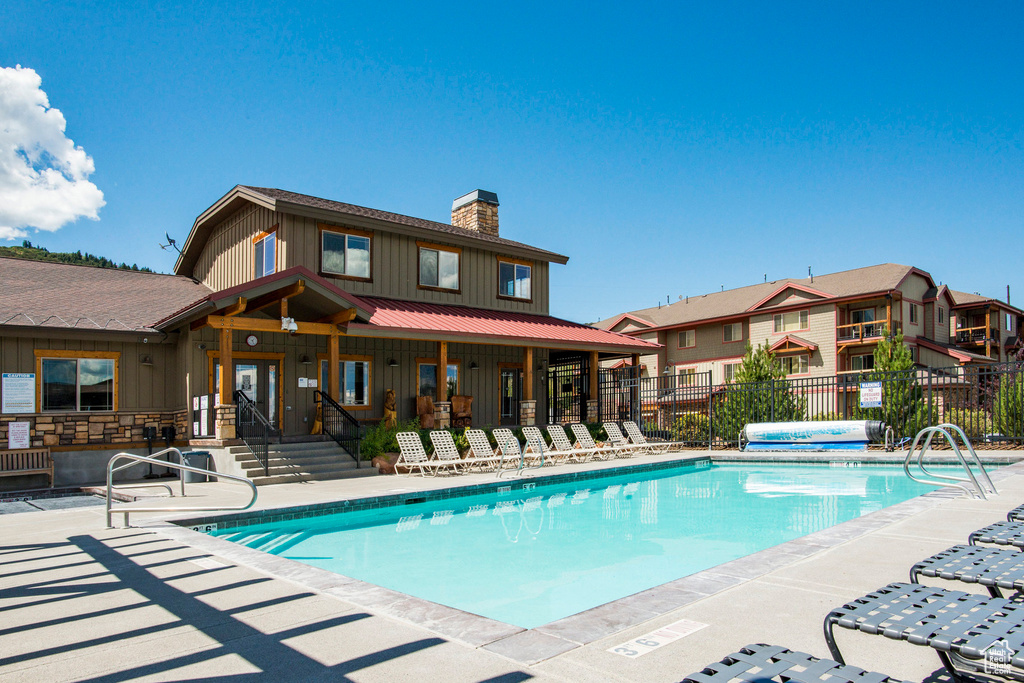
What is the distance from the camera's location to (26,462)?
14008mm

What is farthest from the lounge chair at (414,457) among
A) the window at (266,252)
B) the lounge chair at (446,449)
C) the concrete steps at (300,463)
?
the window at (266,252)

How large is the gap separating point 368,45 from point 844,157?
52.3ft

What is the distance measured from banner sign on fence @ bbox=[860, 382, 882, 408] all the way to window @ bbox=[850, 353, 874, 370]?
61.2 ft

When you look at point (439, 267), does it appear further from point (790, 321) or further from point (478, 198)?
point (790, 321)

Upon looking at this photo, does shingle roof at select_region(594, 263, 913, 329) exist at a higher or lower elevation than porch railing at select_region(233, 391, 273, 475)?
higher

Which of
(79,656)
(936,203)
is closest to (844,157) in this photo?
(936,203)

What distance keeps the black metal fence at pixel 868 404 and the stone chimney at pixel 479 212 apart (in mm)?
6785

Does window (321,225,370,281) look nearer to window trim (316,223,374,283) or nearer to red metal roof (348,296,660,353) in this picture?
window trim (316,223,374,283)

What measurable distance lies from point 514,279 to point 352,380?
6.91 m

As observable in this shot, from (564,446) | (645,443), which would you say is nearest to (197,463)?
(564,446)

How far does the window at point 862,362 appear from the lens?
34.8 meters

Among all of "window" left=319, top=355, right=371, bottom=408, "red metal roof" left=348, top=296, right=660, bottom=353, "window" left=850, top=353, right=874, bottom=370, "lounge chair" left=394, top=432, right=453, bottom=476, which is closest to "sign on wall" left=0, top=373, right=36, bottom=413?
"window" left=319, top=355, right=371, bottom=408

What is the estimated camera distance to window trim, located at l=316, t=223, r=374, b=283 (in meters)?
17.7
